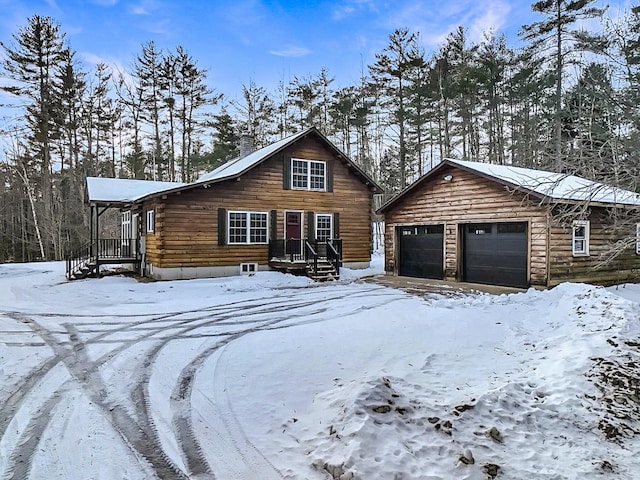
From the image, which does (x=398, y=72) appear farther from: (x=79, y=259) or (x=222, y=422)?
(x=222, y=422)

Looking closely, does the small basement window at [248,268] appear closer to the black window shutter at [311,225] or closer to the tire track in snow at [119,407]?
the black window shutter at [311,225]

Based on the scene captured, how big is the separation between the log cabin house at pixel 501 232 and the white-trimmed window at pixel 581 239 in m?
0.03

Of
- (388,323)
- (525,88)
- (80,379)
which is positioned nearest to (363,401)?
(80,379)

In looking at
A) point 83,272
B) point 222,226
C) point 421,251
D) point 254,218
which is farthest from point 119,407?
point 83,272

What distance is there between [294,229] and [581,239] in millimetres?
10643

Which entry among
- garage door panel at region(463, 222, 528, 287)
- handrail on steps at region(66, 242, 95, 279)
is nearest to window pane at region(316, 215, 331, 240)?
Answer: garage door panel at region(463, 222, 528, 287)

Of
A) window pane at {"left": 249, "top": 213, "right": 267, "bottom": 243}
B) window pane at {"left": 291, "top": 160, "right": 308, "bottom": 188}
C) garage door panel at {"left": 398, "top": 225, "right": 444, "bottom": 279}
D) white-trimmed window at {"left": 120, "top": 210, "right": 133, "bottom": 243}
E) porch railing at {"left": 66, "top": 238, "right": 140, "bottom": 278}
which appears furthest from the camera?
white-trimmed window at {"left": 120, "top": 210, "right": 133, "bottom": 243}

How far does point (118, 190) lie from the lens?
59.7 ft

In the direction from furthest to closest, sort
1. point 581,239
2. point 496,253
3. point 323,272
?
1. point 323,272
2. point 496,253
3. point 581,239

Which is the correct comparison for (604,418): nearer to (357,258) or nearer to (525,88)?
(357,258)

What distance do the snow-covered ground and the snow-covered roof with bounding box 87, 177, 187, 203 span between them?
339 inches

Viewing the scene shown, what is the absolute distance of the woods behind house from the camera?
24188 millimetres

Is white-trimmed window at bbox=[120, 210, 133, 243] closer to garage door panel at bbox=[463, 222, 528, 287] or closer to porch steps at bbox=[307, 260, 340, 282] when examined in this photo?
porch steps at bbox=[307, 260, 340, 282]

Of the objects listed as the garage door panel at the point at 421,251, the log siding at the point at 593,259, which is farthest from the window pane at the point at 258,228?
the log siding at the point at 593,259
